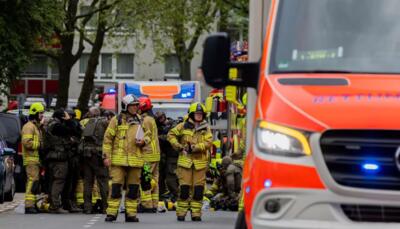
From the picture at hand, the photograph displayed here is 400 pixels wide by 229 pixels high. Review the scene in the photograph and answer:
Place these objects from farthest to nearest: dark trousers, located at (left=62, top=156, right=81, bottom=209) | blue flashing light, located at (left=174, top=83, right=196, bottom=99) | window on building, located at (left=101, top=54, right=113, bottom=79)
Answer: window on building, located at (left=101, top=54, right=113, bottom=79), blue flashing light, located at (left=174, top=83, right=196, bottom=99), dark trousers, located at (left=62, top=156, right=81, bottom=209)

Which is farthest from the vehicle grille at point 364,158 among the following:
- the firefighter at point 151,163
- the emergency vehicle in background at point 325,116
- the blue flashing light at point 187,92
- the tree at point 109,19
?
the tree at point 109,19

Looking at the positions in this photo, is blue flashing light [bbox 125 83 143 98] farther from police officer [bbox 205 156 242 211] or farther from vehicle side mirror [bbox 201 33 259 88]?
vehicle side mirror [bbox 201 33 259 88]

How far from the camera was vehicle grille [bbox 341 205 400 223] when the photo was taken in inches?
270

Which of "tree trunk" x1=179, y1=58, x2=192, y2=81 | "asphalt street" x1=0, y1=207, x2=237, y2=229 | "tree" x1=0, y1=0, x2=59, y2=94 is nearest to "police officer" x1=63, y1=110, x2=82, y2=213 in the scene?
"asphalt street" x1=0, y1=207, x2=237, y2=229

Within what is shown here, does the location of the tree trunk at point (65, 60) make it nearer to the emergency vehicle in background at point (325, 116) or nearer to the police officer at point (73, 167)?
the police officer at point (73, 167)

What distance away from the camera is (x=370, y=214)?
6.88 meters

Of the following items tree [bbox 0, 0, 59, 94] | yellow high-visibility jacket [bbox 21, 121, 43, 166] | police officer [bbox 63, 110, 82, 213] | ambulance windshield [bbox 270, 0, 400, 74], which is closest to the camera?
ambulance windshield [bbox 270, 0, 400, 74]

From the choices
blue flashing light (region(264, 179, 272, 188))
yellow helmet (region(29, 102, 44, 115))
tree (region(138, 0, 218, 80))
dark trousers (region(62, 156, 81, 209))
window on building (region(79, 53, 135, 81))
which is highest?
tree (region(138, 0, 218, 80))

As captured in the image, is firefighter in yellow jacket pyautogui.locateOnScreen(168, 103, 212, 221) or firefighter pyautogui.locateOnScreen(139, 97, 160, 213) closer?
firefighter in yellow jacket pyautogui.locateOnScreen(168, 103, 212, 221)

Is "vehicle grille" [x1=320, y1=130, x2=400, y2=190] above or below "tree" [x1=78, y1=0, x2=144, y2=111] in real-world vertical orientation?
below

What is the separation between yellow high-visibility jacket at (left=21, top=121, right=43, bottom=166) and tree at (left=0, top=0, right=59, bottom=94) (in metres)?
6.17

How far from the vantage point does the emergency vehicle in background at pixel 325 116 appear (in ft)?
22.5

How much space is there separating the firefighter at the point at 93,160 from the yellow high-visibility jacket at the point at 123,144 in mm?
2192

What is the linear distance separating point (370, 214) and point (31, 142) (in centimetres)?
1163
